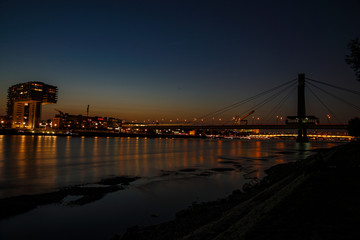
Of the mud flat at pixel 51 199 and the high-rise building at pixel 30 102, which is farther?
the high-rise building at pixel 30 102

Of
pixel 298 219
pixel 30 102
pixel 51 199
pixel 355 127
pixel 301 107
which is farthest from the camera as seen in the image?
pixel 30 102

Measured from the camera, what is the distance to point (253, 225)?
525 cm

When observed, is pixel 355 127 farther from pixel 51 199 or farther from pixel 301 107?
pixel 301 107

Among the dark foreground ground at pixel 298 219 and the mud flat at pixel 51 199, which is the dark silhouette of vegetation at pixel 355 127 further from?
the mud flat at pixel 51 199

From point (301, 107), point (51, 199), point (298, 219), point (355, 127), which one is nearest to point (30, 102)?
point (301, 107)

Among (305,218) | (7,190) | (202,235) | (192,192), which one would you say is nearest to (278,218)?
(305,218)

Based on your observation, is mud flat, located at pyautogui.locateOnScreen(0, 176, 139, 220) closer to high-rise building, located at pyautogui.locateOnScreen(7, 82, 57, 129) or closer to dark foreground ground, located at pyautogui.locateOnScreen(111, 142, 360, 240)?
dark foreground ground, located at pyautogui.locateOnScreen(111, 142, 360, 240)

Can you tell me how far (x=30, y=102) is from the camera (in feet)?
604

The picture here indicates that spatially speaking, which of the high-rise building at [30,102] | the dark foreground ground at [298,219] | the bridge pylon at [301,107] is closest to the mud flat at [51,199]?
the dark foreground ground at [298,219]

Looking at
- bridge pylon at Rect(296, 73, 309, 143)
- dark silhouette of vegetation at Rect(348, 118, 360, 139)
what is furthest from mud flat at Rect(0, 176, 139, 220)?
bridge pylon at Rect(296, 73, 309, 143)

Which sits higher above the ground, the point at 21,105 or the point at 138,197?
the point at 21,105

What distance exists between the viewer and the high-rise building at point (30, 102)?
591 feet

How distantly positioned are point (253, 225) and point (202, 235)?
1.72m

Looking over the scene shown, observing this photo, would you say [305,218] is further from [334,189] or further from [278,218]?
[334,189]
